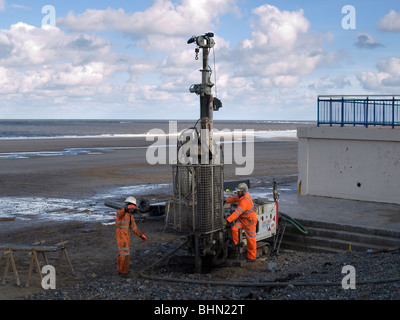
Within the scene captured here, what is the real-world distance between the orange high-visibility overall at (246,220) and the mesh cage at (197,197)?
16.8 inches

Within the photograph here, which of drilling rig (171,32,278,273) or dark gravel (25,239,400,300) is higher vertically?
drilling rig (171,32,278,273)

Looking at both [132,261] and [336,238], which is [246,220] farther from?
[132,261]

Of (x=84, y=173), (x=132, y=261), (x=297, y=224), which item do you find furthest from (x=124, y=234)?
(x=84, y=173)

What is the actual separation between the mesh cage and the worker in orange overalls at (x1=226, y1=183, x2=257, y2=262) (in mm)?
439

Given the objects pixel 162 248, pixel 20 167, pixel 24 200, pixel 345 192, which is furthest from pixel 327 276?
pixel 20 167

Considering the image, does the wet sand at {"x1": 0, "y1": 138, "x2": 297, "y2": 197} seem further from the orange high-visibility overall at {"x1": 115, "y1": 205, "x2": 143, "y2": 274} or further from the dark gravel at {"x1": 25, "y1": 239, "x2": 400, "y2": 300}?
the dark gravel at {"x1": 25, "y1": 239, "x2": 400, "y2": 300}

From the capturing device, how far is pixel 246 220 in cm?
1082

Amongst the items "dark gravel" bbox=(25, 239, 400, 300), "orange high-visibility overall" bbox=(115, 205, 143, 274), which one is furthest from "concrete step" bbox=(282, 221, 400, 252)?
"orange high-visibility overall" bbox=(115, 205, 143, 274)

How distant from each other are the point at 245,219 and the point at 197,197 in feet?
4.53

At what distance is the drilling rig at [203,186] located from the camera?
10.1m

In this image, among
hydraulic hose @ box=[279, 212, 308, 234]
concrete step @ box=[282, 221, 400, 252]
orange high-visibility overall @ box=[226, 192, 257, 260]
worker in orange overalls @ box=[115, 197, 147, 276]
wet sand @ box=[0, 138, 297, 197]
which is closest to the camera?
worker in orange overalls @ box=[115, 197, 147, 276]

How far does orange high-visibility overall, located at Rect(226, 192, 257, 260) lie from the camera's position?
10.6 m

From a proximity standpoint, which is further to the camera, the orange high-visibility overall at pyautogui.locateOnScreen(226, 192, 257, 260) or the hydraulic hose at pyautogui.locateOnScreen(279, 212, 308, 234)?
the hydraulic hose at pyautogui.locateOnScreen(279, 212, 308, 234)

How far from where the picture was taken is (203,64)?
433 inches
